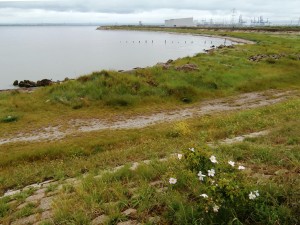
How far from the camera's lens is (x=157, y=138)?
12.6m

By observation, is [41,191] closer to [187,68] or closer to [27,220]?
[27,220]

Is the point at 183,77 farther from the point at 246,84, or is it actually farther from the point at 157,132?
the point at 157,132

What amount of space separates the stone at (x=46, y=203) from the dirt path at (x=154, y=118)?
7.97m

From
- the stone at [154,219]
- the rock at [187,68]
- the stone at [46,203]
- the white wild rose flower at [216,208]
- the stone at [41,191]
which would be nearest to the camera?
the white wild rose flower at [216,208]

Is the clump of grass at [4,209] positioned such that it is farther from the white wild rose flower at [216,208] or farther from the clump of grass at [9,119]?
the clump of grass at [9,119]

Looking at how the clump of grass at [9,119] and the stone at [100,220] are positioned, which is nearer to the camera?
the stone at [100,220]

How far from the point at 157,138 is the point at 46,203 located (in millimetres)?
6772

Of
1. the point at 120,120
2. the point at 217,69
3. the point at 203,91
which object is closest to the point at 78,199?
the point at 120,120

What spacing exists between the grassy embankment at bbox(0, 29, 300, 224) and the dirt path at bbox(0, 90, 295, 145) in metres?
0.88

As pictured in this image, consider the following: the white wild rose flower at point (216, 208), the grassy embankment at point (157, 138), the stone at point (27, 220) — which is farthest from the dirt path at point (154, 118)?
the white wild rose flower at point (216, 208)

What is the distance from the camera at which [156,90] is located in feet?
71.7

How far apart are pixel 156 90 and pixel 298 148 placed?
15.3 meters

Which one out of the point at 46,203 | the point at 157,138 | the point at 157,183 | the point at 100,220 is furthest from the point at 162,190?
the point at 157,138

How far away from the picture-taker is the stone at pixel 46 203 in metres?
6.12
